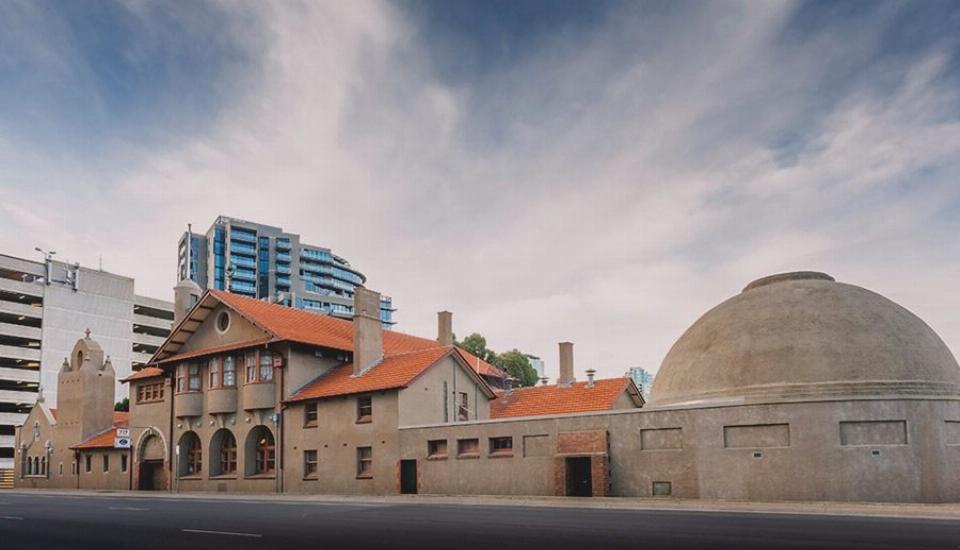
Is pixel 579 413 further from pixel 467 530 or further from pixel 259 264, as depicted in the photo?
pixel 259 264

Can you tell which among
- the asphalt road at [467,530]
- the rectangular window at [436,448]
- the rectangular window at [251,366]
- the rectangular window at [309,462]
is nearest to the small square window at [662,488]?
the asphalt road at [467,530]

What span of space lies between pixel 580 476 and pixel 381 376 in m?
12.4

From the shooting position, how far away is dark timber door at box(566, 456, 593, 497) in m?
34.8

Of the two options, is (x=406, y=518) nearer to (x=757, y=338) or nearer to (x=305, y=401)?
(x=757, y=338)

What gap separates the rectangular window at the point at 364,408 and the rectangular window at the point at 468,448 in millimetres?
5841

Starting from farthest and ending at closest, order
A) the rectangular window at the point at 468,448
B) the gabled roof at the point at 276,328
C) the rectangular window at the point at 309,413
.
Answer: the gabled roof at the point at 276,328 < the rectangular window at the point at 309,413 < the rectangular window at the point at 468,448

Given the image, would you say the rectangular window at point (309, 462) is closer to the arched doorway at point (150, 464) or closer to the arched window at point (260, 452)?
the arched window at point (260, 452)

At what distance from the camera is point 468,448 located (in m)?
38.1

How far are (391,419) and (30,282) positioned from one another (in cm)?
8762

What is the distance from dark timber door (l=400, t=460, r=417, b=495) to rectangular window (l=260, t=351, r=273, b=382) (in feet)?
34.2

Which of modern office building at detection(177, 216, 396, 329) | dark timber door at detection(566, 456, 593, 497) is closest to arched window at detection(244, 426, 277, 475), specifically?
dark timber door at detection(566, 456, 593, 497)

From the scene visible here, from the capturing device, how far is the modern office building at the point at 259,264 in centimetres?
15350

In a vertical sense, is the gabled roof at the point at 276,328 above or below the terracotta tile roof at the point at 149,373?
above

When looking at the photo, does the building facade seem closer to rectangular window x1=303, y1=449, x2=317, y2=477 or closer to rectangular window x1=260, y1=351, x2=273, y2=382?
rectangular window x1=303, y1=449, x2=317, y2=477
